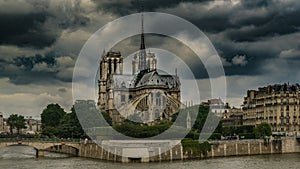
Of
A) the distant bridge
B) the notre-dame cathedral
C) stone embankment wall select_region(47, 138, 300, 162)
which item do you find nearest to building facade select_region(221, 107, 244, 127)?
the notre-dame cathedral

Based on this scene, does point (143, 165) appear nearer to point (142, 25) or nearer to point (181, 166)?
point (181, 166)

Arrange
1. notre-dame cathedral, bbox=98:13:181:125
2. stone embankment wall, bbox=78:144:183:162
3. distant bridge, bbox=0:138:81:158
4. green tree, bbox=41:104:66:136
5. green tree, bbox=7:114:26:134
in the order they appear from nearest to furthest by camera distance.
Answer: stone embankment wall, bbox=78:144:183:162
distant bridge, bbox=0:138:81:158
notre-dame cathedral, bbox=98:13:181:125
green tree, bbox=41:104:66:136
green tree, bbox=7:114:26:134

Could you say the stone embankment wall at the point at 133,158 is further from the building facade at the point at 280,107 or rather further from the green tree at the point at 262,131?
the building facade at the point at 280,107

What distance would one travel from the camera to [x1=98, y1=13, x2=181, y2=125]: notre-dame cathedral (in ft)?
406

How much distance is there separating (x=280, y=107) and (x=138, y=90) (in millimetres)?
41118

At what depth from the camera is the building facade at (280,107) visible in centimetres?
10419

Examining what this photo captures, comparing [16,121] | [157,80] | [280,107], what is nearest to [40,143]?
[280,107]

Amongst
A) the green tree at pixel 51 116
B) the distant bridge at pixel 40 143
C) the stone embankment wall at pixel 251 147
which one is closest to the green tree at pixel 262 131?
the stone embankment wall at pixel 251 147

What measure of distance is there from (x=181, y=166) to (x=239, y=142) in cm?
2337

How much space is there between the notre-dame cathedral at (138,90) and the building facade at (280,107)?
62.8 feet

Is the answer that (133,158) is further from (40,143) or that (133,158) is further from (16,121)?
(16,121)

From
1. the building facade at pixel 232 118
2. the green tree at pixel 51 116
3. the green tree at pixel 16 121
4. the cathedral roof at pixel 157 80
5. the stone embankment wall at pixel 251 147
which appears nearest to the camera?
the stone embankment wall at pixel 251 147

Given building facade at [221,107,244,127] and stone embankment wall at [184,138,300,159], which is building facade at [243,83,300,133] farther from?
building facade at [221,107,244,127]

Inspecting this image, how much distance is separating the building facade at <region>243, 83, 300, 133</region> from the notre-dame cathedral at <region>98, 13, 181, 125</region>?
19146 millimetres
